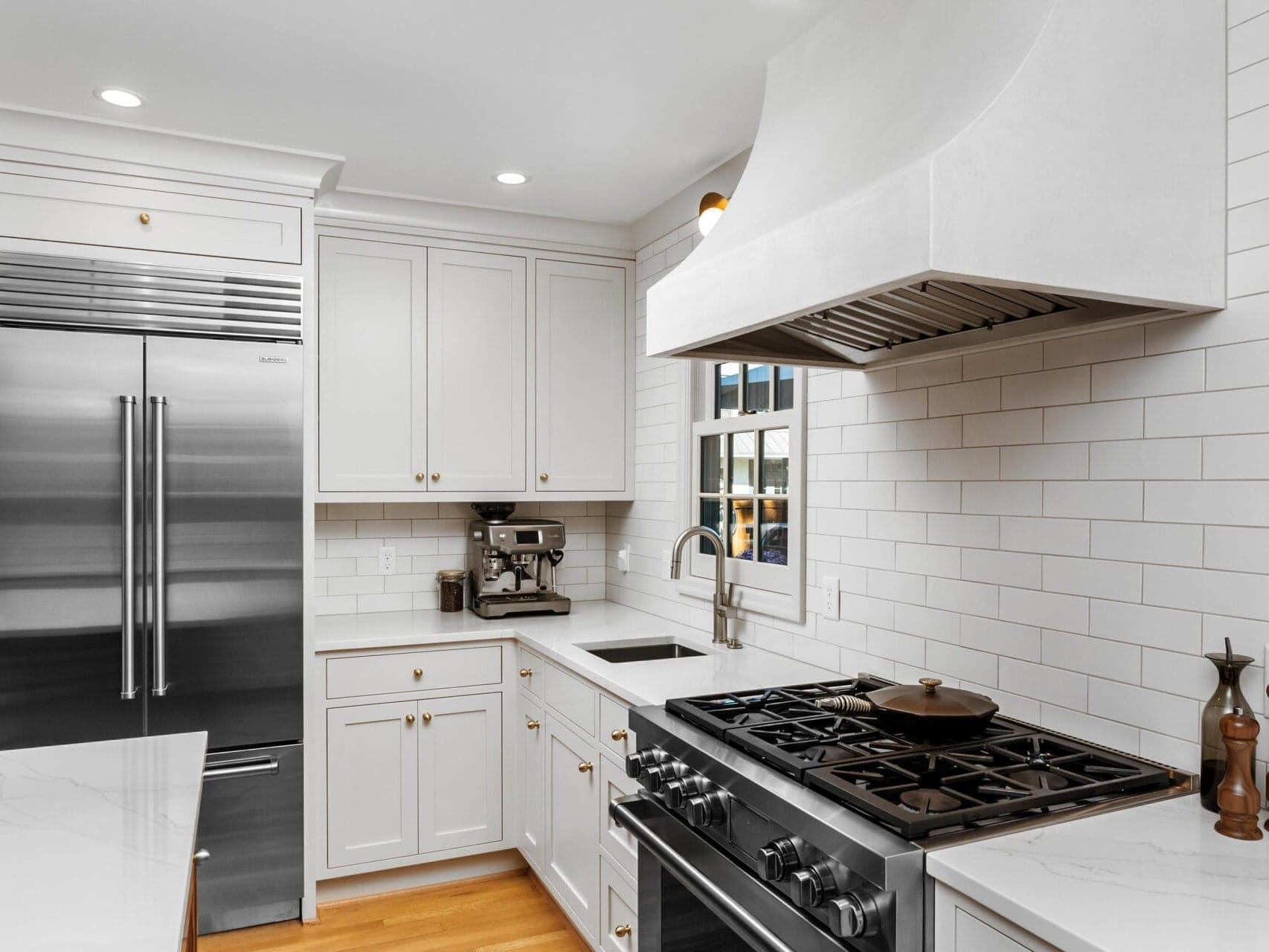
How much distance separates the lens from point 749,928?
1.59 m

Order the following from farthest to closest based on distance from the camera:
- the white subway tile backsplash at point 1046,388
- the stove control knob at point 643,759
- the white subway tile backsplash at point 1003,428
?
the stove control knob at point 643,759
the white subway tile backsplash at point 1003,428
the white subway tile backsplash at point 1046,388

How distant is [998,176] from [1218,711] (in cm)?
90

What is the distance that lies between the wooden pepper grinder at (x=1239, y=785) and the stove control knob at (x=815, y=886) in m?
0.58

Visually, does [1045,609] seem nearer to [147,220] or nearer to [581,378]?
[581,378]

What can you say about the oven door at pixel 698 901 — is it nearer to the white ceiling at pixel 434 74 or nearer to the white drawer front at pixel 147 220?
the white ceiling at pixel 434 74

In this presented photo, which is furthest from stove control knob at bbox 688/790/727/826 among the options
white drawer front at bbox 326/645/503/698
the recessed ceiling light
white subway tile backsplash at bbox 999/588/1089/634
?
the recessed ceiling light

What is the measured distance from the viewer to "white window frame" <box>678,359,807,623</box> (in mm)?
2670

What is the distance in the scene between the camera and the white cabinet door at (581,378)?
3.68m

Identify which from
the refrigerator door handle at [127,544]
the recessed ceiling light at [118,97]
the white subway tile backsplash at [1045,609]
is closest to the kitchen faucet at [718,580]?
the white subway tile backsplash at [1045,609]

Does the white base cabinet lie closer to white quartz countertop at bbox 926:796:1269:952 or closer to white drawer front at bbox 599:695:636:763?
white quartz countertop at bbox 926:796:1269:952

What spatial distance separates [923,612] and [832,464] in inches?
20.9

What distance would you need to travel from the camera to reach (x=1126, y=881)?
47.1 inches

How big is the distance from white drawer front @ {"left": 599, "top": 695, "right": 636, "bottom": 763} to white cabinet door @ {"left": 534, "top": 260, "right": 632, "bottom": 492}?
1327mm

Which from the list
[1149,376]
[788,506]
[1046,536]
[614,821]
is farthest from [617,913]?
[1149,376]
